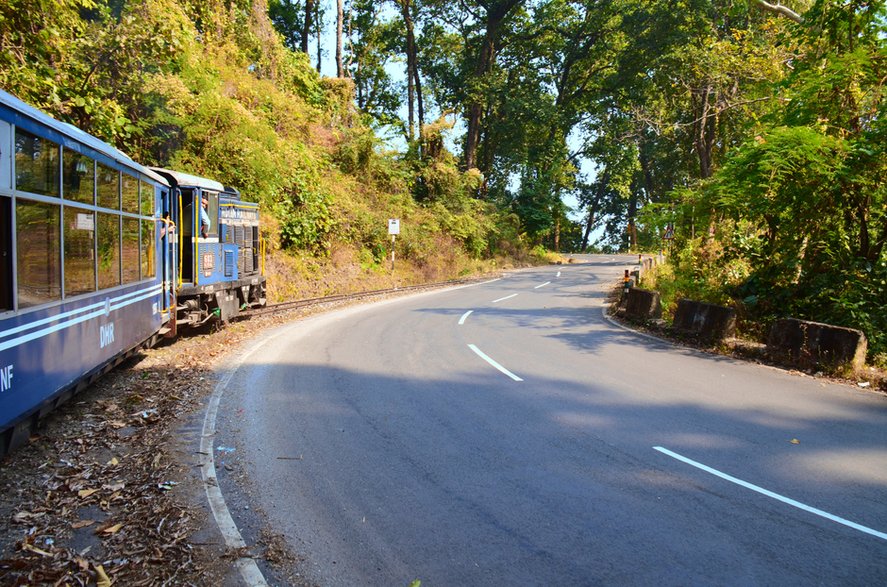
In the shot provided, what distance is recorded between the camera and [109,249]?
743cm

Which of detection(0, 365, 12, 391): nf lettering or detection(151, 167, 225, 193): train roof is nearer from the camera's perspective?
detection(0, 365, 12, 391): nf lettering

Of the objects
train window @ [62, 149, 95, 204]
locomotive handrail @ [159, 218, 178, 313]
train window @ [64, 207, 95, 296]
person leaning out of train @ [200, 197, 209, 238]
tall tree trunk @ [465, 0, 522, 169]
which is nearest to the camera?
train window @ [62, 149, 95, 204]

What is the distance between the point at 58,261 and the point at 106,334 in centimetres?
175

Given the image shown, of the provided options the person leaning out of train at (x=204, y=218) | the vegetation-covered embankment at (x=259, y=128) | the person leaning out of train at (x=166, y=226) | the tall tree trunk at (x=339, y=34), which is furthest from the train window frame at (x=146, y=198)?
the tall tree trunk at (x=339, y=34)

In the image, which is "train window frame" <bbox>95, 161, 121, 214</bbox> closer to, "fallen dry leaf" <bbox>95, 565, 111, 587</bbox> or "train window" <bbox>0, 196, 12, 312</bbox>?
"train window" <bbox>0, 196, 12, 312</bbox>

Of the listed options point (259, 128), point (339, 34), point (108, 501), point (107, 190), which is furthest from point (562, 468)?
point (339, 34)

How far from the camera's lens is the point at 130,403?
7.67 m

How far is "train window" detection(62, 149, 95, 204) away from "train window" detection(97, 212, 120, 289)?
49cm

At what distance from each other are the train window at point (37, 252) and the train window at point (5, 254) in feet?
0.34

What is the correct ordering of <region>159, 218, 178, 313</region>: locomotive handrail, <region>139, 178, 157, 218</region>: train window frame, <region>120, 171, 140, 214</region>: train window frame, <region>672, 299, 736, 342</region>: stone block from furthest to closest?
1. <region>672, 299, 736, 342</region>: stone block
2. <region>159, 218, 178, 313</region>: locomotive handrail
3. <region>139, 178, 157, 218</region>: train window frame
4. <region>120, 171, 140, 214</region>: train window frame

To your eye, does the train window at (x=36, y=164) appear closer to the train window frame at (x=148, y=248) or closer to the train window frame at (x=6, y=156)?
the train window frame at (x=6, y=156)

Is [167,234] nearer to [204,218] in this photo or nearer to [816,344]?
[204,218]

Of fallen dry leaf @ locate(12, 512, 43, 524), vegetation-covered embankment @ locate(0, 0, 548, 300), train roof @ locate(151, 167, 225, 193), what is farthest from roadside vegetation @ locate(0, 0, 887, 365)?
fallen dry leaf @ locate(12, 512, 43, 524)

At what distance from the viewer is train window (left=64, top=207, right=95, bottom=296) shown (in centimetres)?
604
